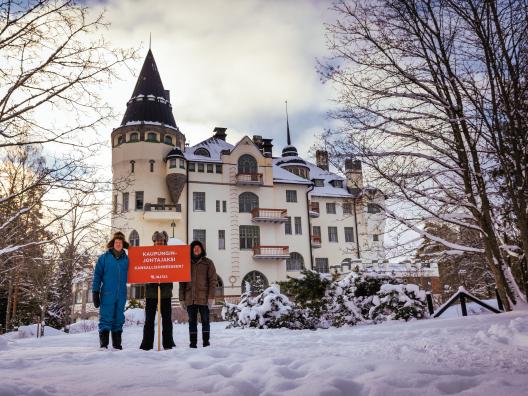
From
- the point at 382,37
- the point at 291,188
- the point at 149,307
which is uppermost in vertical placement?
the point at 291,188

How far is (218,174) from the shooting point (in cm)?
3759

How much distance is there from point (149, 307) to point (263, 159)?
107ft

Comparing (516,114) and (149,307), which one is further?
(149,307)

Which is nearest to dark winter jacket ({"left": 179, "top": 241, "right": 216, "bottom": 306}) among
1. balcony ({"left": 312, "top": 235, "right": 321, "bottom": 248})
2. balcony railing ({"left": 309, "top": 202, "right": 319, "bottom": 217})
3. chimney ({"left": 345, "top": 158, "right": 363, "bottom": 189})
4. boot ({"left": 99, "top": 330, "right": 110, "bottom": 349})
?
boot ({"left": 99, "top": 330, "right": 110, "bottom": 349})

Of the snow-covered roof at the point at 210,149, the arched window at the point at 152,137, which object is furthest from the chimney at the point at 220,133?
the arched window at the point at 152,137

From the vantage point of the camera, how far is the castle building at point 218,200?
115ft

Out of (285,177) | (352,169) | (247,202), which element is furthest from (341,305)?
(285,177)

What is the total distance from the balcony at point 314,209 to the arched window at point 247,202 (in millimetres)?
5999

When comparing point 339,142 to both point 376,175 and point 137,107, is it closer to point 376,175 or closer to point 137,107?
point 376,175

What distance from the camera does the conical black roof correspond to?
37.2m

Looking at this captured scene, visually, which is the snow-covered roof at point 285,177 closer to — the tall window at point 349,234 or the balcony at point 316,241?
the balcony at point 316,241

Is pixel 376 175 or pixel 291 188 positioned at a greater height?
pixel 291 188

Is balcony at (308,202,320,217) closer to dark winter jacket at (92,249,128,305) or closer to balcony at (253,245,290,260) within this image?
balcony at (253,245,290,260)

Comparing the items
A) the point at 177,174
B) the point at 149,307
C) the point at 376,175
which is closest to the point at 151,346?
the point at 149,307
